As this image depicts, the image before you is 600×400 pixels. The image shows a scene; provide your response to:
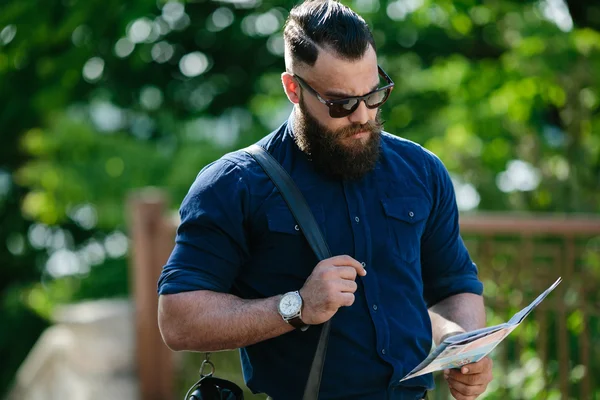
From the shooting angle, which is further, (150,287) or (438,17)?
(438,17)

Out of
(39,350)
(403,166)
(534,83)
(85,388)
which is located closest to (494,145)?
(534,83)

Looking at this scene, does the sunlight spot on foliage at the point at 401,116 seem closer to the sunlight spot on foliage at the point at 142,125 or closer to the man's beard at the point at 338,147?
the sunlight spot on foliage at the point at 142,125

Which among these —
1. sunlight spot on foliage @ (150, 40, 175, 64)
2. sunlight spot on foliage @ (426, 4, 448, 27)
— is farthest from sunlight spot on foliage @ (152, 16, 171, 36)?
sunlight spot on foliage @ (426, 4, 448, 27)

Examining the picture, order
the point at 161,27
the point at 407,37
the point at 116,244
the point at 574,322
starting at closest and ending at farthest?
1. the point at 574,322
2. the point at 407,37
3. the point at 161,27
4. the point at 116,244

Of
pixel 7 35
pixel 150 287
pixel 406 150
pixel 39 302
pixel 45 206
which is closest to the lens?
pixel 406 150

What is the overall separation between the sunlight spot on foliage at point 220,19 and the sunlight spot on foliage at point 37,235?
11.8 ft

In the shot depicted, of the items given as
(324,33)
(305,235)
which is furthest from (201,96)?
(305,235)

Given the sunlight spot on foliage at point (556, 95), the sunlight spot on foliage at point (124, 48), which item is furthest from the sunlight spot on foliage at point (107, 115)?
the sunlight spot on foliage at point (556, 95)

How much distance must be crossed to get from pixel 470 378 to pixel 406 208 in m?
0.46

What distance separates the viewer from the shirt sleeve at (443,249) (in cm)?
245

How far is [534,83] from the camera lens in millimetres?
6965

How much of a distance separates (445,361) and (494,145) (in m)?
5.15

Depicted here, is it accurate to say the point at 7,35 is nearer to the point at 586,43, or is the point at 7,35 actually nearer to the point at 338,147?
the point at 586,43

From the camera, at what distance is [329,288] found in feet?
6.68
